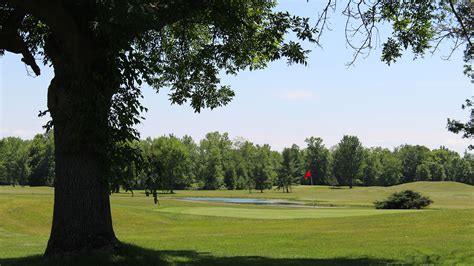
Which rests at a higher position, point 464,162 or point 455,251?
point 464,162

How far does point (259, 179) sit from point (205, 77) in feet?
358

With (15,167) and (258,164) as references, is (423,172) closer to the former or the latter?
(258,164)

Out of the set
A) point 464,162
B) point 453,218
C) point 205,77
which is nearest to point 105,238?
point 205,77

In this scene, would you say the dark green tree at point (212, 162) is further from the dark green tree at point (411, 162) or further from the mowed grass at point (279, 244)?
the mowed grass at point (279, 244)

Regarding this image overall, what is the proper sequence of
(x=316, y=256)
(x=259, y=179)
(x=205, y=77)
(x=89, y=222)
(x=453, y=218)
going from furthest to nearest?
1. (x=259, y=179)
2. (x=453, y=218)
3. (x=205, y=77)
4. (x=316, y=256)
5. (x=89, y=222)

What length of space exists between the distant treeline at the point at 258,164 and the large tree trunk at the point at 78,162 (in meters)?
84.9

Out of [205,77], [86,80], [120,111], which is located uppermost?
[205,77]

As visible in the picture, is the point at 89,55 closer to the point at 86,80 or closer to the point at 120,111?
the point at 86,80

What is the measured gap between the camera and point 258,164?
128m

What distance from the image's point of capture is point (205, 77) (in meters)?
15.9

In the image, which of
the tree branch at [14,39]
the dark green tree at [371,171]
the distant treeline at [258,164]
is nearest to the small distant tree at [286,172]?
the distant treeline at [258,164]

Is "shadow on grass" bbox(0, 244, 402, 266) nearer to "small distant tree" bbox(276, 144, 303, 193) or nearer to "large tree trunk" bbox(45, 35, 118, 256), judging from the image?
"large tree trunk" bbox(45, 35, 118, 256)

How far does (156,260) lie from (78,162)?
8.48 feet

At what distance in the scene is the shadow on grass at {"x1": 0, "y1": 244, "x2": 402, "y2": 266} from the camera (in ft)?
A: 30.4
